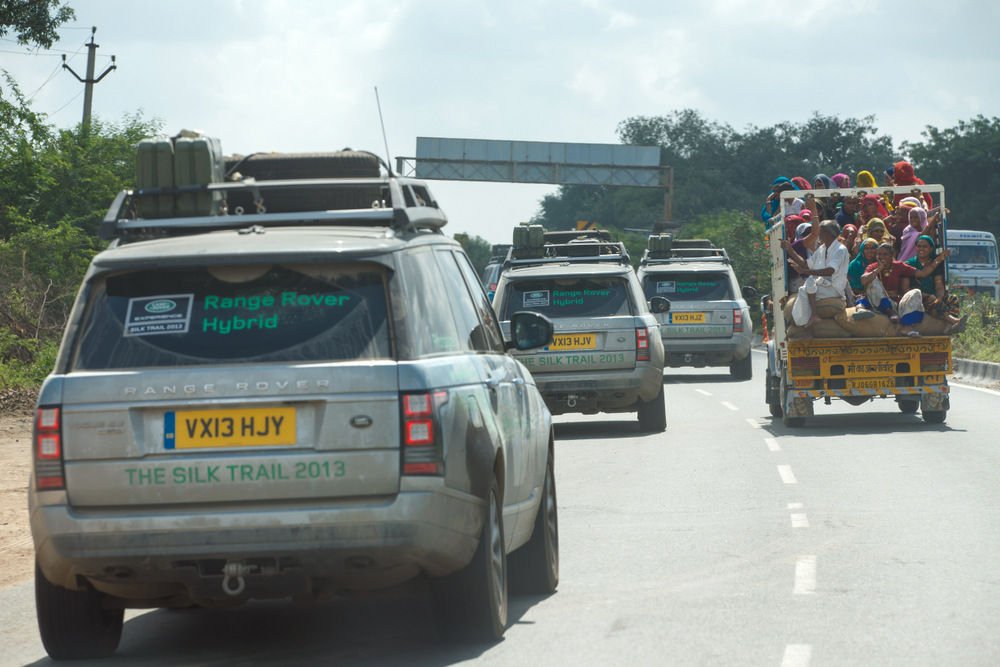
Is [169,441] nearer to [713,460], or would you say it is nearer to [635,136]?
[713,460]

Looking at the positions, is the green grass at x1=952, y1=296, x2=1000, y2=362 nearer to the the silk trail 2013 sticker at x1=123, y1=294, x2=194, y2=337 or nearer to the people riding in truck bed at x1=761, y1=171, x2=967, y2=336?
the people riding in truck bed at x1=761, y1=171, x2=967, y2=336

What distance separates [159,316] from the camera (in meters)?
6.63

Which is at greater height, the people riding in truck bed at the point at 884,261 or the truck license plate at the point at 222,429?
the people riding in truck bed at the point at 884,261

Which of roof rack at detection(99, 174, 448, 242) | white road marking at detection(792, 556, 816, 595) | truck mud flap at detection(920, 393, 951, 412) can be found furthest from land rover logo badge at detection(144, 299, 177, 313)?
truck mud flap at detection(920, 393, 951, 412)

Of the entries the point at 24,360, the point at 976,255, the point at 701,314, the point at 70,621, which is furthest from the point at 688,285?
the point at 976,255

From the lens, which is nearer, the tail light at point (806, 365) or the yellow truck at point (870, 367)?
the yellow truck at point (870, 367)

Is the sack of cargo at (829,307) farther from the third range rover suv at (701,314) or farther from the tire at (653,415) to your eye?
the third range rover suv at (701,314)

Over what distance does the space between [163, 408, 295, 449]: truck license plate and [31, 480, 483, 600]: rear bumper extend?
249 millimetres

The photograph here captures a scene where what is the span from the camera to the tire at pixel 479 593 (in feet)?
23.0

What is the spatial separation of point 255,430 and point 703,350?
Answer: 78.0 feet

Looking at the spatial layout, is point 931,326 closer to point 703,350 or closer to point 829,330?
point 829,330

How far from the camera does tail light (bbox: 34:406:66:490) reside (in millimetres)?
A: 6527

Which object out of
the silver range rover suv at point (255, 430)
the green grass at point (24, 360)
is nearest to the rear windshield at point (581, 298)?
the green grass at point (24, 360)

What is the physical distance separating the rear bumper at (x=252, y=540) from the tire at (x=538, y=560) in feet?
6.55
